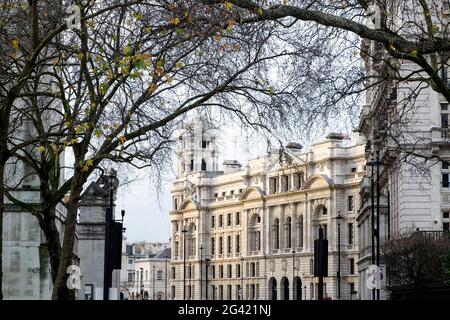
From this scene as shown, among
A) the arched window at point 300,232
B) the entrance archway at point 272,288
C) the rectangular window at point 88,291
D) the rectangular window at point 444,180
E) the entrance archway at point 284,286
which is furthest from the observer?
the entrance archway at point 272,288

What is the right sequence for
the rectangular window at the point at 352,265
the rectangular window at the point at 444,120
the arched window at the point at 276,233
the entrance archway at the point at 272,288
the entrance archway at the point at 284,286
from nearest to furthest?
1. the rectangular window at the point at 444,120
2. the rectangular window at the point at 352,265
3. the entrance archway at the point at 284,286
4. the arched window at the point at 276,233
5. the entrance archway at the point at 272,288

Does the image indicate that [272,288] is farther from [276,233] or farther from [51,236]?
[51,236]

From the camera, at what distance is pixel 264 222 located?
533 feet

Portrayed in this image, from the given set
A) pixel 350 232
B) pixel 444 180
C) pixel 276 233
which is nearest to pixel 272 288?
pixel 276 233

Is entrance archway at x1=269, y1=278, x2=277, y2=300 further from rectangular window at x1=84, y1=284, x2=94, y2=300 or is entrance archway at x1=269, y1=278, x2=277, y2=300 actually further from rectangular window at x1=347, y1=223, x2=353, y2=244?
rectangular window at x1=84, y1=284, x2=94, y2=300

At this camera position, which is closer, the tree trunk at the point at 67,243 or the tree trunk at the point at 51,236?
the tree trunk at the point at 67,243

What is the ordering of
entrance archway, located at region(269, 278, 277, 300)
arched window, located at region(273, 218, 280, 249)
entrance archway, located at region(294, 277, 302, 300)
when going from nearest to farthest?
entrance archway, located at region(294, 277, 302, 300) → arched window, located at region(273, 218, 280, 249) → entrance archway, located at region(269, 278, 277, 300)

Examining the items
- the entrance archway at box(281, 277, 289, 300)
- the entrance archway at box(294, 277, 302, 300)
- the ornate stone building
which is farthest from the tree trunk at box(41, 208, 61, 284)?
the entrance archway at box(281, 277, 289, 300)

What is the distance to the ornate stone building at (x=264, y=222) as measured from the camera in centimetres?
14212

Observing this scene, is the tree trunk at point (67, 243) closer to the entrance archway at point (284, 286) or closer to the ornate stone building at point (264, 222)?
the ornate stone building at point (264, 222)

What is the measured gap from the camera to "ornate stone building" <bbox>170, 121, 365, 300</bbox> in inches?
5595

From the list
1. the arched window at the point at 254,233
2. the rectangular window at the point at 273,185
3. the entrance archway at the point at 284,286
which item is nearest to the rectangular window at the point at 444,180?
the entrance archway at the point at 284,286

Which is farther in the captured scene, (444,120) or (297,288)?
(297,288)

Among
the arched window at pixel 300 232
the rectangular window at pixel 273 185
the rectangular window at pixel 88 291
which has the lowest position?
the rectangular window at pixel 88 291
